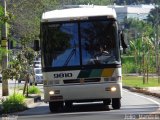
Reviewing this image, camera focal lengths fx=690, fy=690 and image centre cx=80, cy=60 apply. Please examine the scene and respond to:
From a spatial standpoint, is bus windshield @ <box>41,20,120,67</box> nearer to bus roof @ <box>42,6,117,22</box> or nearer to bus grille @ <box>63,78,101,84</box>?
bus roof @ <box>42,6,117,22</box>

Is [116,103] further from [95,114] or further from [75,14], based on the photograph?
[75,14]

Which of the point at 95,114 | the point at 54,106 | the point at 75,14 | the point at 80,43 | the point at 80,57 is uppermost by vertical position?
the point at 75,14

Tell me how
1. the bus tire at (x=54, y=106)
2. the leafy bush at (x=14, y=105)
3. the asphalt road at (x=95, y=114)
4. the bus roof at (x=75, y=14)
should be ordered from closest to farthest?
the asphalt road at (x=95, y=114), the bus roof at (x=75, y=14), the bus tire at (x=54, y=106), the leafy bush at (x=14, y=105)

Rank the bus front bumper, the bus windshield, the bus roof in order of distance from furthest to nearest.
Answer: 1. the bus roof
2. the bus windshield
3. the bus front bumper

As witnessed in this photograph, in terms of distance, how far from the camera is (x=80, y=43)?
24188 mm

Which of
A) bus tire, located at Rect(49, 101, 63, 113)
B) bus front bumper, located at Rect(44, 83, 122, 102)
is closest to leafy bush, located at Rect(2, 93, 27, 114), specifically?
bus tire, located at Rect(49, 101, 63, 113)

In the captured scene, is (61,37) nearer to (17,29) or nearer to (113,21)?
(113,21)

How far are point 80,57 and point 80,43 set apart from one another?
507 mm

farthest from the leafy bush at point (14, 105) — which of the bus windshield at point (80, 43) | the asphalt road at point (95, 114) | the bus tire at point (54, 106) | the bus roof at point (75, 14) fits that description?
the bus roof at point (75, 14)

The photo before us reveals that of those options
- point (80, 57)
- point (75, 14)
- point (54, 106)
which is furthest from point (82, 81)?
point (75, 14)

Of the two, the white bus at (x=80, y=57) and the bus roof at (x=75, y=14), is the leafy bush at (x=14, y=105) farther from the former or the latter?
the bus roof at (x=75, y=14)

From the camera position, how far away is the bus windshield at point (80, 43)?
24047 millimetres

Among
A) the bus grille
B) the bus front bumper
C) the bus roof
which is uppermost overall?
the bus roof

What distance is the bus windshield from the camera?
24047 mm
